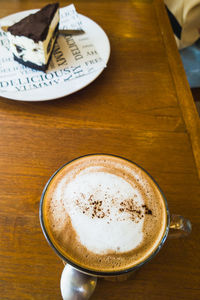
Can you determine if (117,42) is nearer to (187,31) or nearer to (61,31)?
(61,31)

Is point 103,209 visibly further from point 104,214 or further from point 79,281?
point 79,281

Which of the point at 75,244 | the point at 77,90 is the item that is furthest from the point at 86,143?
the point at 75,244

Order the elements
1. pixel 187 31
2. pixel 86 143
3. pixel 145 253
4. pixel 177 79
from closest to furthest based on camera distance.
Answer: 1. pixel 145 253
2. pixel 86 143
3. pixel 177 79
4. pixel 187 31

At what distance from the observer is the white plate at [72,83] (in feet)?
2.13

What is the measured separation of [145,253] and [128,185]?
0.36ft

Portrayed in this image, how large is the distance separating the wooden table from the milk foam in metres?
0.11

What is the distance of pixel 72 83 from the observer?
69cm

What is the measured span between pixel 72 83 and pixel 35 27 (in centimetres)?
19

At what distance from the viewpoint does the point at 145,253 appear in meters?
0.39

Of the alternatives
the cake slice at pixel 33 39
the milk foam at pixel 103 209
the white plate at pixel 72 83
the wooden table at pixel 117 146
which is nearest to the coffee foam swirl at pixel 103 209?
the milk foam at pixel 103 209

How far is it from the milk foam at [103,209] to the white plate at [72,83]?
29 cm

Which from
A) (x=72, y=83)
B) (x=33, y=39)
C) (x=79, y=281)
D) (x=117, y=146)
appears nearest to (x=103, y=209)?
(x=79, y=281)

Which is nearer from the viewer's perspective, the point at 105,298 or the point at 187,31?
the point at 105,298

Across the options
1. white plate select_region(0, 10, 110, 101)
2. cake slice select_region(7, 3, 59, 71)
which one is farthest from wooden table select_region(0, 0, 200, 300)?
cake slice select_region(7, 3, 59, 71)
